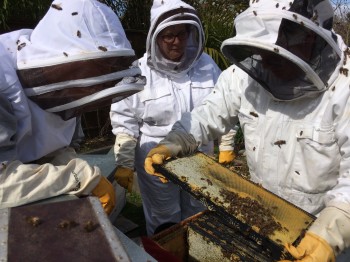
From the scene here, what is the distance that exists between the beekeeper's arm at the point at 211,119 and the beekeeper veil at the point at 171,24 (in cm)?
94

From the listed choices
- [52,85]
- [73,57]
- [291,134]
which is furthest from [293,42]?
[52,85]

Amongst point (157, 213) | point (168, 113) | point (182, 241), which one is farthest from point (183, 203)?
point (182, 241)

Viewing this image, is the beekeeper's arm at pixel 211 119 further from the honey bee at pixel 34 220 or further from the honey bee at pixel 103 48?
the honey bee at pixel 34 220

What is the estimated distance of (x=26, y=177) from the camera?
1.74 m

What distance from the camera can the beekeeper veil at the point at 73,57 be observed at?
184 centimetres

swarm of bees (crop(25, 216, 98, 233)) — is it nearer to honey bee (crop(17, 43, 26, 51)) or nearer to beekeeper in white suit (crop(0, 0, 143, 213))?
beekeeper in white suit (crop(0, 0, 143, 213))

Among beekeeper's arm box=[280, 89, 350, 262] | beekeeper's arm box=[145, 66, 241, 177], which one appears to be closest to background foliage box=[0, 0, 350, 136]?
beekeeper's arm box=[145, 66, 241, 177]

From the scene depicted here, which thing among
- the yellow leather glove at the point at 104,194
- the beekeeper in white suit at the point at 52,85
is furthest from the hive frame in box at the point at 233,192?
the beekeeper in white suit at the point at 52,85

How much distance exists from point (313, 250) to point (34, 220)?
3.85 feet

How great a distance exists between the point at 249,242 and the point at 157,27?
6.98 feet

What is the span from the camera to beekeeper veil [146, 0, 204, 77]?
11.1ft

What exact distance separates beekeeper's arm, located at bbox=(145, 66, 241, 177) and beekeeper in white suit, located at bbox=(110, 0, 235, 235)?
78 centimetres

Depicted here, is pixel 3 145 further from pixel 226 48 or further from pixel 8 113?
pixel 226 48

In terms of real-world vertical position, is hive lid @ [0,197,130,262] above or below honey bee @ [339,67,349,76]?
below
